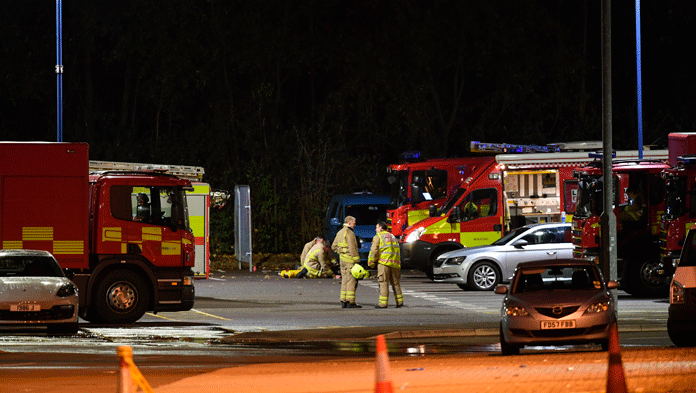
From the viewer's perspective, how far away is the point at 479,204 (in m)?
27.5

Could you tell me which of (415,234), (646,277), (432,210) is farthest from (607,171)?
(415,234)

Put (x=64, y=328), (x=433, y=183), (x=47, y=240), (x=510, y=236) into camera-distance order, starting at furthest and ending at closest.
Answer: (x=433, y=183) → (x=510, y=236) → (x=47, y=240) → (x=64, y=328)

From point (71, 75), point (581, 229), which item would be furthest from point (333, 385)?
point (71, 75)

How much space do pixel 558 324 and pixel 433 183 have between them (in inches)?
620

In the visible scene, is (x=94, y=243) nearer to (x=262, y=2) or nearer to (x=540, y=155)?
(x=540, y=155)

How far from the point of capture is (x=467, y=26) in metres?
44.2

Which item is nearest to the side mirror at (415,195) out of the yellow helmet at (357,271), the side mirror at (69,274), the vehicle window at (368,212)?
the vehicle window at (368,212)

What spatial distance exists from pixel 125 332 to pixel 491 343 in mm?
5544

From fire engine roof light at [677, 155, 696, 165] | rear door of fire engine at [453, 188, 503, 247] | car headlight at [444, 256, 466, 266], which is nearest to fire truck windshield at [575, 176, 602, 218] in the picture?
fire engine roof light at [677, 155, 696, 165]

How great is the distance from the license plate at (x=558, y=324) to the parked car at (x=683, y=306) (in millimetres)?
1468

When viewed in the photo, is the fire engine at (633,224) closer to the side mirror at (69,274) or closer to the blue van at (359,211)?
the blue van at (359,211)

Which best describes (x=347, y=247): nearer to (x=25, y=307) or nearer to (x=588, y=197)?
(x=588, y=197)

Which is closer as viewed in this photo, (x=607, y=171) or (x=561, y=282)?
(x=561, y=282)

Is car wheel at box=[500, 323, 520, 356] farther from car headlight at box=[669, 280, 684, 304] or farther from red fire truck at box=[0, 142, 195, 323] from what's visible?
red fire truck at box=[0, 142, 195, 323]
